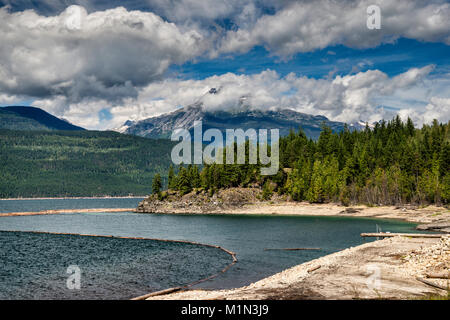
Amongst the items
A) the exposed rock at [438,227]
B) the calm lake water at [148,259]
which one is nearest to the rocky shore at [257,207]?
the exposed rock at [438,227]

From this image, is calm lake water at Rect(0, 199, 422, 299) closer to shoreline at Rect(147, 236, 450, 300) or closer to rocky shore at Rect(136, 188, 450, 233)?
shoreline at Rect(147, 236, 450, 300)

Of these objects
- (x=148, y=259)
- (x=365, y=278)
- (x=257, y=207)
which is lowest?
(x=257, y=207)

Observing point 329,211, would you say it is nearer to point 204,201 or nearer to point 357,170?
point 357,170

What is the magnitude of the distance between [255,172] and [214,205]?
22.6 m

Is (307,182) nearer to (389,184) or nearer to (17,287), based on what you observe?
(389,184)

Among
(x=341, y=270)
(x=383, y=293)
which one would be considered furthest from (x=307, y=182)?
(x=383, y=293)

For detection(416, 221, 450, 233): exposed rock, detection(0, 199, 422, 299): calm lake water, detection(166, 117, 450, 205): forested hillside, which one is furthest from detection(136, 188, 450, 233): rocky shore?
detection(0, 199, 422, 299): calm lake water

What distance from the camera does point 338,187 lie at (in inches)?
5271

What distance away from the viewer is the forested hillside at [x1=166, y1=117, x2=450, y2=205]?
12000cm

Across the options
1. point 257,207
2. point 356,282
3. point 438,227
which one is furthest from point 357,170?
point 356,282

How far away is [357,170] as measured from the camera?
13788cm

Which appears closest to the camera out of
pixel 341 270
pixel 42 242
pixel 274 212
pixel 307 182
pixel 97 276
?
pixel 341 270
